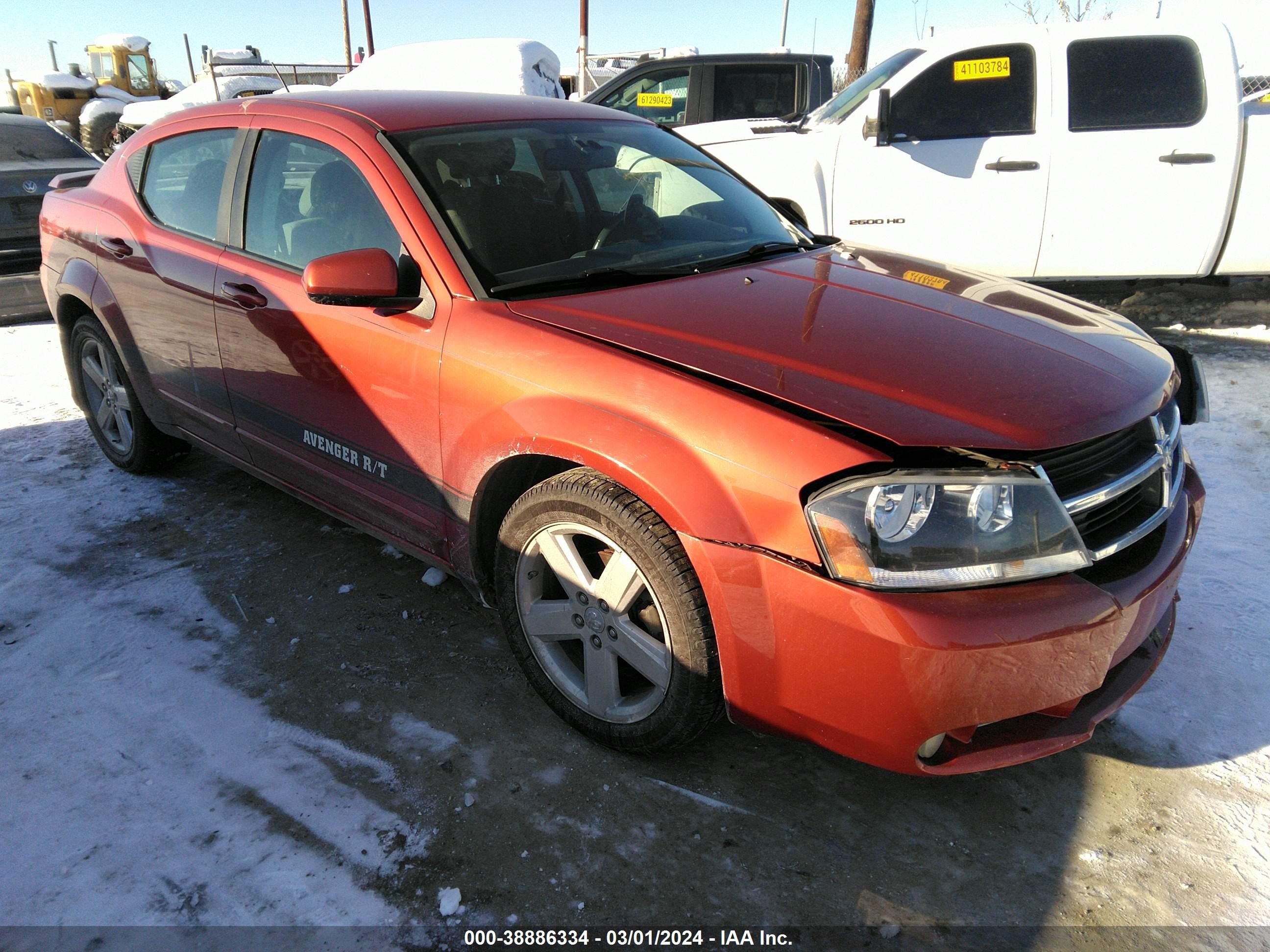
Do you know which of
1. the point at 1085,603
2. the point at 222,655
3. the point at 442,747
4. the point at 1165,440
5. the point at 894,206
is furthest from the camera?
the point at 894,206

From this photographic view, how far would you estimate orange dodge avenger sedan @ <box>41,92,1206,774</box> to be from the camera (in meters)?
1.93

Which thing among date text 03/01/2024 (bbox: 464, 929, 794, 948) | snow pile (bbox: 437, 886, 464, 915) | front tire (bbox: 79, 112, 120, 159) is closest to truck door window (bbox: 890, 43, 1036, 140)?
date text 03/01/2024 (bbox: 464, 929, 794, 948)

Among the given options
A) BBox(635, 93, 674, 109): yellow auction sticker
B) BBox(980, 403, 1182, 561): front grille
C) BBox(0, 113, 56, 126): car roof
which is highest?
BBox(635, 93, 674, 109): yellow auction sticker

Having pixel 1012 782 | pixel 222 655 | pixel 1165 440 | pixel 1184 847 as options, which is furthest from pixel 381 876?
pixel 1165 440

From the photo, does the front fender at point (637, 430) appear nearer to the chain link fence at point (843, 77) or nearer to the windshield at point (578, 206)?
the windshield at point (578, 206)

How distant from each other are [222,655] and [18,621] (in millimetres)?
826

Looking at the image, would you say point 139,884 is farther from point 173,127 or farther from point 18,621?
point 173,127

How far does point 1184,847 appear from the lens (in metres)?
2.21

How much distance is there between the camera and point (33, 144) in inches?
316

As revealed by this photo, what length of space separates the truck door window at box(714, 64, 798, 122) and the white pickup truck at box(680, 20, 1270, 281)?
10.7ft

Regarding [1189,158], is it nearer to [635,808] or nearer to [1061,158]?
[1061,158]

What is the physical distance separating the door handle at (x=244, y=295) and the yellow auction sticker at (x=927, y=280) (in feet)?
6.99

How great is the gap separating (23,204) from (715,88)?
248 inches

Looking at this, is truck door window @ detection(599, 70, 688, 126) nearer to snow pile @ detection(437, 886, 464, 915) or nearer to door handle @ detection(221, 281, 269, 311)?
door handle @ detection(221, 281, 269, 311)
